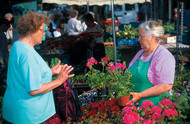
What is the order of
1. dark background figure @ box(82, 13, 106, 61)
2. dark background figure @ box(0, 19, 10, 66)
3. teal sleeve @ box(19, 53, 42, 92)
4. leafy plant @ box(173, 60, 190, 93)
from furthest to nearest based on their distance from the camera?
dark background figure @ box(0, 19, 10, 66) → dark background figure @ box(82, 13, 106, 61) → leafy plant @ box(173, 60, 190, 93) → teal sleeve @ box(19, 53, 42, 92)

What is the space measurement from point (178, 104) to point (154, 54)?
511mm

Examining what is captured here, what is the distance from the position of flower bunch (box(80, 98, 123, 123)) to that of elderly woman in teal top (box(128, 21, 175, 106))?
24cm

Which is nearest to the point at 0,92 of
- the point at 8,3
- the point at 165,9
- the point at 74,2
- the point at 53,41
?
the point at 53,41

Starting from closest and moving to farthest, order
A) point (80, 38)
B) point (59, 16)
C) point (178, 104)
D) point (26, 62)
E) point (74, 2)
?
1. point (26, 62)
2. point (178, 104)
3. point (80, 38)
4. point (74, 2)
5. point (59, 16)

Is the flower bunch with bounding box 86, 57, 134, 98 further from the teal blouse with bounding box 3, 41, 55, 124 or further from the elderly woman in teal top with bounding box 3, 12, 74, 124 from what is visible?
the teal blouse with bounding box 3, 41, 55, 124

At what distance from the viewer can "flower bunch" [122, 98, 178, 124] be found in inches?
82.8

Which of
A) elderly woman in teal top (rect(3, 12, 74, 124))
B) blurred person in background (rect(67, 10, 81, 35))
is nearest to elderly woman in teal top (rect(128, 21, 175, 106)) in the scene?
elderly woman in teal top (rect(3, 12, 74, 124))

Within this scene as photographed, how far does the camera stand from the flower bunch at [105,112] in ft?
8.52

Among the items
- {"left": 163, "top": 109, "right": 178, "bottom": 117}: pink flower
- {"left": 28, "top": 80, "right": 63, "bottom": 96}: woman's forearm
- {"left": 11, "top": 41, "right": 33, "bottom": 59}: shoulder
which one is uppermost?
{"left": 11, "top": 41, "right": 33, "bottom": 59}: shoulder

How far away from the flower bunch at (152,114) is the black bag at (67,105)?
989 millimetres

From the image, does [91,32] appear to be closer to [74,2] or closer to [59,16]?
[74,2]

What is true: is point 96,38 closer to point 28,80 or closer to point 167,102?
point 167,102

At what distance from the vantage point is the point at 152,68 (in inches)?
98.5

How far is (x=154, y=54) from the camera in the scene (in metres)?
2.54
